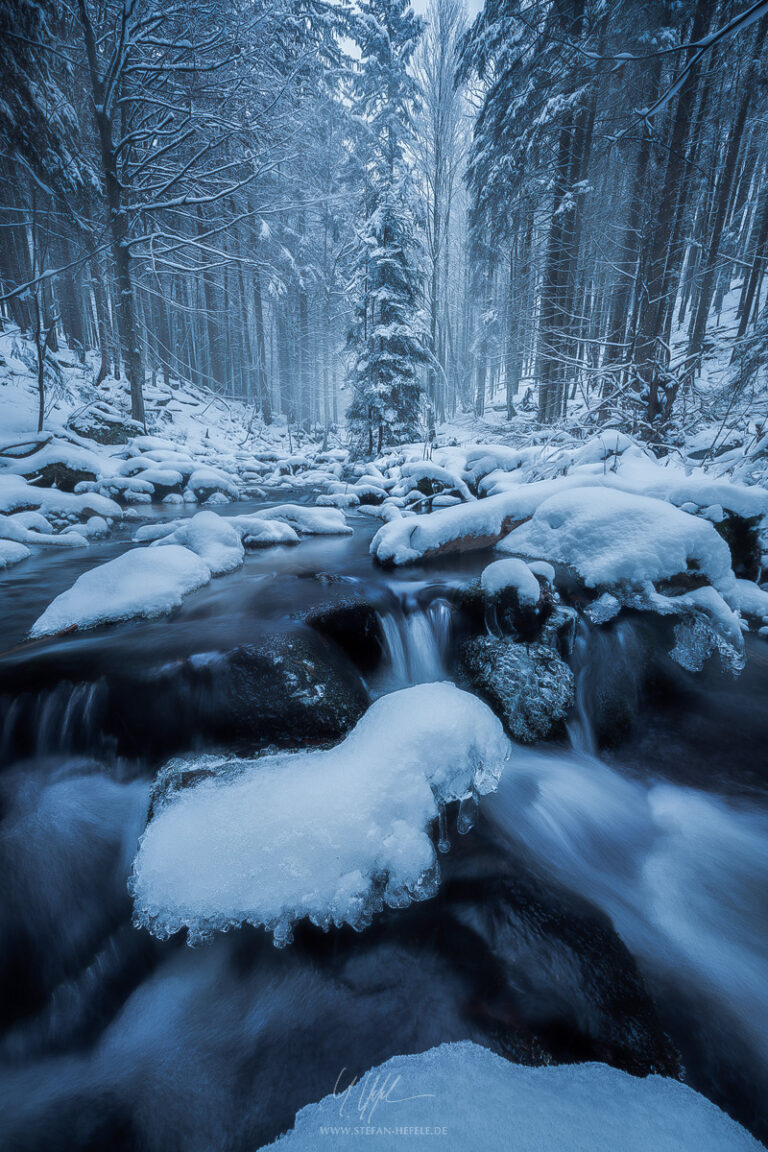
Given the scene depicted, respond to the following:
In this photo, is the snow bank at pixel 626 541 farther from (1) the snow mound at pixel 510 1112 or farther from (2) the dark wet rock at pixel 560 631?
(1) the snow mound at pixel 510 1112

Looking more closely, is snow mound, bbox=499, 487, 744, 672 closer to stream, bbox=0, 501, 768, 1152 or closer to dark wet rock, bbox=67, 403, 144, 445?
stream, bbox=0, 501, 768, 1152

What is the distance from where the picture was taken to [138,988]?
5.06 ft

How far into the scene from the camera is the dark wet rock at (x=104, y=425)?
9.63 meters

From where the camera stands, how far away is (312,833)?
5.09 ft

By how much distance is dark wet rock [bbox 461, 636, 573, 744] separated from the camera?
Result: 2.73 m

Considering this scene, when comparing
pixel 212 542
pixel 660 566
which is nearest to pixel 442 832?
pixel 660 566

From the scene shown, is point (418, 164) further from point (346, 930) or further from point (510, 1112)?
point (510, 1112)

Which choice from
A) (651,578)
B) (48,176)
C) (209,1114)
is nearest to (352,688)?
(209,1114)

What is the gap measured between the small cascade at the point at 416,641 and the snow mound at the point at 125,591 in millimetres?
1709

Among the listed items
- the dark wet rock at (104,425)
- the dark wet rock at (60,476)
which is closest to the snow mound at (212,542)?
the dark wet rock at (60,476)

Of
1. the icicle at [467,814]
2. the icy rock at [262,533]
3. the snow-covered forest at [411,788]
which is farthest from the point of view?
the icy rock at [262,533]

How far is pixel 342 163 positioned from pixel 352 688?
82.6ft

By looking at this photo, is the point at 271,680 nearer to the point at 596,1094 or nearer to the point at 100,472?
the point at 596,1094

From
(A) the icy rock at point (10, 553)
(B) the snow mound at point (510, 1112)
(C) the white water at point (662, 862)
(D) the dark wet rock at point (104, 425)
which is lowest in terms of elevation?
(C) the white water at point (662, 862)
